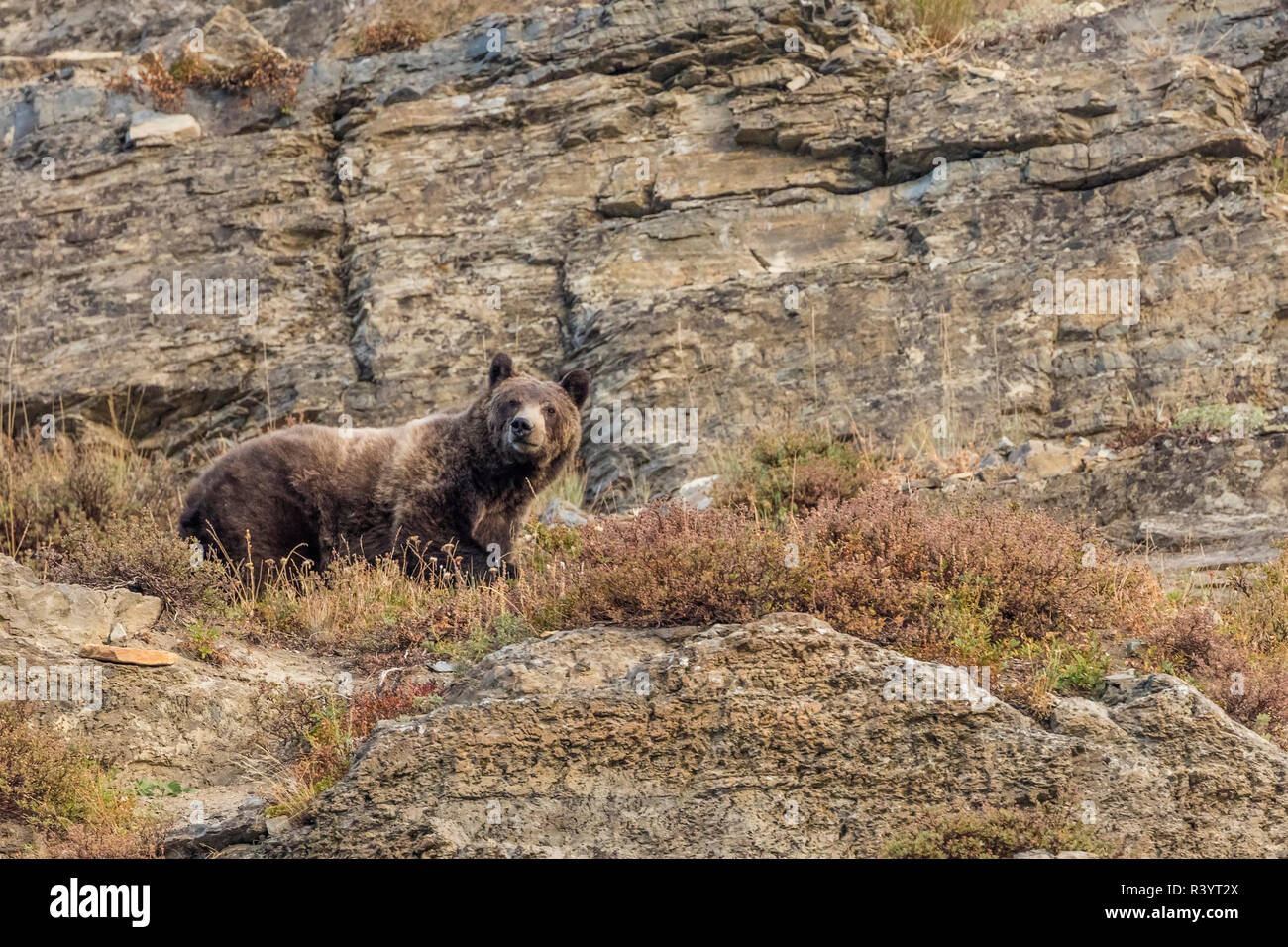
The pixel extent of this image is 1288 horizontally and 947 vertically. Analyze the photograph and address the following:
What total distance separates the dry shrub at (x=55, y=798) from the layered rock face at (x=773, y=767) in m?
1.09

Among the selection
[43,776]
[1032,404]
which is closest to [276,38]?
[1032,404]

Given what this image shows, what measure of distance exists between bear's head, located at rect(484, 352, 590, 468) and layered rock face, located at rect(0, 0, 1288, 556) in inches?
81.0

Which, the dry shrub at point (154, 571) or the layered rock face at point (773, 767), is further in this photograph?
the dry shrub at point (154, 571)

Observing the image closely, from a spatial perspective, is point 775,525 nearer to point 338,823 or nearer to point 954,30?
point 338,823

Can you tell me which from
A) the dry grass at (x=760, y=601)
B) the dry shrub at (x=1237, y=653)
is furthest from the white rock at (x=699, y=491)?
the dry shrub at (x=1237, y=653)

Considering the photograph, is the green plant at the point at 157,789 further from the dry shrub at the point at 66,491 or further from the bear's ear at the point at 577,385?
the bear's ear at the point at 577,385

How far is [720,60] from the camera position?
54.0ft

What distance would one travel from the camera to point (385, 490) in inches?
419

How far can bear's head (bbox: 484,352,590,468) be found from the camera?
1080 centimetres

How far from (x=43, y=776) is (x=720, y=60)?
487 inches

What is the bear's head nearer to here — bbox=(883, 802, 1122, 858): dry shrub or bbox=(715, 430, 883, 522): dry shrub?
bbox=(715, 430, 883, 522): dry shrub

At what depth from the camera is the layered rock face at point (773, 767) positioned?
18.9 feet

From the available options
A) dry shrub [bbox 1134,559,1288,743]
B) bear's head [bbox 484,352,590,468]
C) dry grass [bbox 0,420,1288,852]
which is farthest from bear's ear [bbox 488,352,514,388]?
dry shrub [bbox 1134,559,1288,743]

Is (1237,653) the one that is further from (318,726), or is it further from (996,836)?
(318,726)
